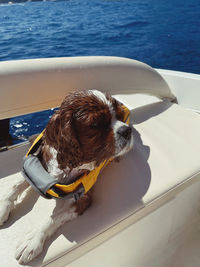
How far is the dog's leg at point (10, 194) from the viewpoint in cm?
182

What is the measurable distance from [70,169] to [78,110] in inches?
18.9

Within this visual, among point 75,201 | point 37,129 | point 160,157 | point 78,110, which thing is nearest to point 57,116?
point 78,110

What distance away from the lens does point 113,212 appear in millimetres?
1866

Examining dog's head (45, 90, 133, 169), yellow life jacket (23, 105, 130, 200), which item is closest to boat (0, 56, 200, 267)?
yellow life jacket (23, 105, 130, 200)

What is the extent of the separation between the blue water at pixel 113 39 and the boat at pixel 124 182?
11.9 ft

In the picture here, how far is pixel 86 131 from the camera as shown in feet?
5.73

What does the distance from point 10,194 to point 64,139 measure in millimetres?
676

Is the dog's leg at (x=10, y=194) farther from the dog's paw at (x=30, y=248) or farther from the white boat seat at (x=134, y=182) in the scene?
the dog's paw at (x=30, y=248)

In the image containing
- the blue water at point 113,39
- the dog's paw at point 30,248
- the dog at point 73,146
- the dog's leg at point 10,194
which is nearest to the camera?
the dog's paw at point 30,248

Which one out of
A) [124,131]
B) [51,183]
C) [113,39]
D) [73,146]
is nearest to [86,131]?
[73,146]

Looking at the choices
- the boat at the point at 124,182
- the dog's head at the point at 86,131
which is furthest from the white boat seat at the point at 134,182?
the dog's head at the point at 86,131

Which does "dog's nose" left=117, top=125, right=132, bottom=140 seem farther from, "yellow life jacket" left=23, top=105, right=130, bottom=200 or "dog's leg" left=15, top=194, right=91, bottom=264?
"dog's leg" left=15, top=194, right=91, bottom=264

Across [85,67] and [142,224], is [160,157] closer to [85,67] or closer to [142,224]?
[142,224]

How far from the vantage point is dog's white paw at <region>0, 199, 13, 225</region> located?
1.80 meters
